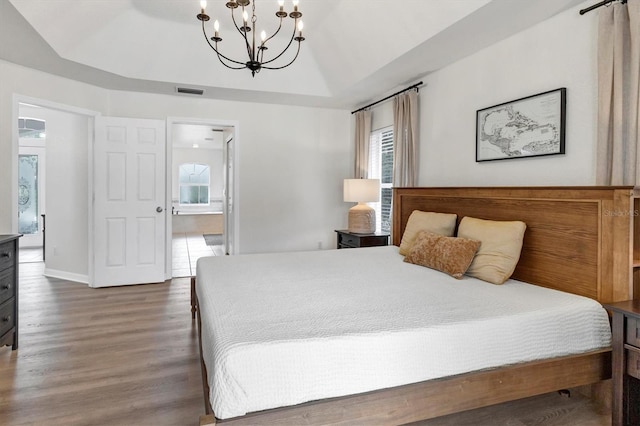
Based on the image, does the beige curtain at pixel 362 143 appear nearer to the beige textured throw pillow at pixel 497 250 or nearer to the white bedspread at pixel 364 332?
the beige textured throw pillow at pixel 497 250

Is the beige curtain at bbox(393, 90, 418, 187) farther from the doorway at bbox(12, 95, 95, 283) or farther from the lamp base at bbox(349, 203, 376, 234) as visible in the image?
the doorway at bbox(12, 95, 95, 283)

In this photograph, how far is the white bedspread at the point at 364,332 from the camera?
1.34 meters

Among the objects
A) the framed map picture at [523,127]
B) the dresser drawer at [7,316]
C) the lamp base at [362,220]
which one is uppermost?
the framed map picture at [523,127]

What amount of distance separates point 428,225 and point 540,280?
96 cm

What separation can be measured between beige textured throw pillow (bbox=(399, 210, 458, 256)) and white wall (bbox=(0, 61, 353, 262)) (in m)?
2.32

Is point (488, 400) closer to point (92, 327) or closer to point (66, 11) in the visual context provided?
point (92, 327)

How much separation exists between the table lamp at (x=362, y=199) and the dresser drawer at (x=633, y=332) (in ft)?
9.19

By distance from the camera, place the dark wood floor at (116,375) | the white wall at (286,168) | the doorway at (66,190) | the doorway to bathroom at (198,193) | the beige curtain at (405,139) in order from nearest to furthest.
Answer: the dark wood floor at (116,375) < the beige curtain at (405,139) < the doorway at (66,190) < the white wall at (286,168) < the doorway to bathroom at (198,193)

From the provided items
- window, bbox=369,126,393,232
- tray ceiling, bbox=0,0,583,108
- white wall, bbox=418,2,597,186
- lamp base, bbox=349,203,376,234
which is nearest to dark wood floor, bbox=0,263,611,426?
white wall, bbox=418,2,597,186

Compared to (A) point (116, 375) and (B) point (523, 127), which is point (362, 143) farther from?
(A) point (116, 375)

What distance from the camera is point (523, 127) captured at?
279 cm

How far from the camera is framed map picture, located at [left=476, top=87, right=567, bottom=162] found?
255 cm

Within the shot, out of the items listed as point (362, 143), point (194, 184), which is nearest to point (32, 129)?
point (194, 184)

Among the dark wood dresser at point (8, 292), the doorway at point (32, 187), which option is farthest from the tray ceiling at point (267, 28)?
the doorway at point (32, 187)
